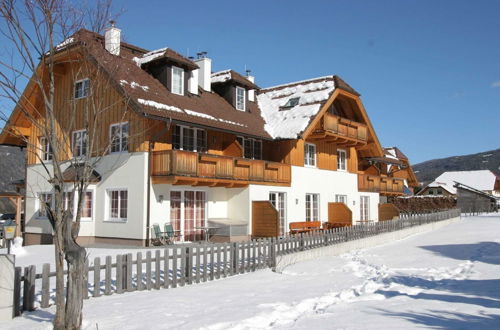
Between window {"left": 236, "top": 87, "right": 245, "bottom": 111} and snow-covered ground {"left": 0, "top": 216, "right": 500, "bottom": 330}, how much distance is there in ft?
44.1

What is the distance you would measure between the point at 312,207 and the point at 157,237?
35.9 ft

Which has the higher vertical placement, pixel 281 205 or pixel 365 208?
pixel 281 205

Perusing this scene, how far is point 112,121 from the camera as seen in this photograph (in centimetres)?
1977

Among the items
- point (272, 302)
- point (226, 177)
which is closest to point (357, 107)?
point (226, 177)

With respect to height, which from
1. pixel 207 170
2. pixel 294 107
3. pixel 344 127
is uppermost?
pixel 294 107

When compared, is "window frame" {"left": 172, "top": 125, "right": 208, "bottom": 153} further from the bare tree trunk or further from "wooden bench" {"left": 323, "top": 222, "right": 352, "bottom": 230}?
the bare tree trunk

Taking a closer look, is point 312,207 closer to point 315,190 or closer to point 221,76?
point 315,190

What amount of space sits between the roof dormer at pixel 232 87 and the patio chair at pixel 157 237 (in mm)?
9338

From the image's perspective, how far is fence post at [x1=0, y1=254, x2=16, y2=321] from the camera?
310 inches

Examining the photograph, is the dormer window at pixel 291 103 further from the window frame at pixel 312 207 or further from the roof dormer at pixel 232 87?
the window frame at pixel 312 207

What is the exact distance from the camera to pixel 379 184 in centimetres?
3300

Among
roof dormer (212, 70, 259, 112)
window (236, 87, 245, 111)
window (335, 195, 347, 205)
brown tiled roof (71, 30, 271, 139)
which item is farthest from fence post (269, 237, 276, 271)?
window (335, 195, 347, 205)

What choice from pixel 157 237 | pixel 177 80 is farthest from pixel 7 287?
pixel 177 80

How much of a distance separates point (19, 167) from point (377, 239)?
29.2 metres
